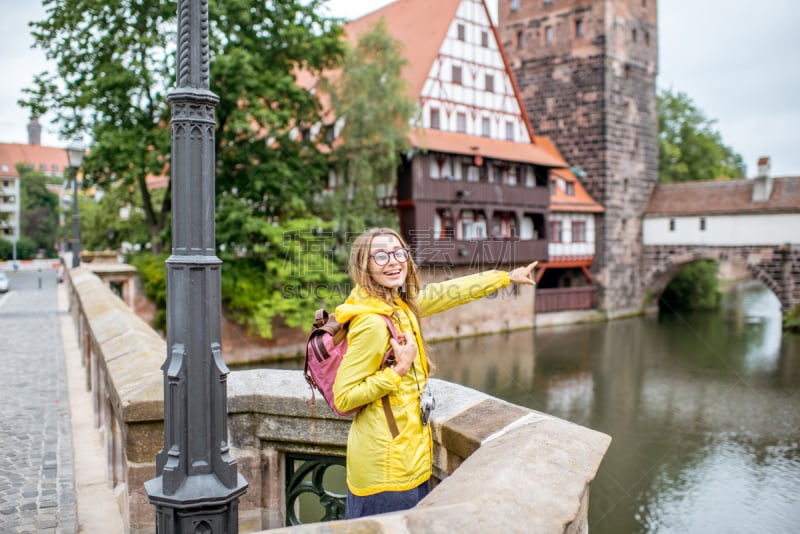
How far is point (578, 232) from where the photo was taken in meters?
29.8

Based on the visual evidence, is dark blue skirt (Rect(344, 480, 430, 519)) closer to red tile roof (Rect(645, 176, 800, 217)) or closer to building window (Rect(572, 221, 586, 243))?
building window (Rect(572, 221, 586, 243))

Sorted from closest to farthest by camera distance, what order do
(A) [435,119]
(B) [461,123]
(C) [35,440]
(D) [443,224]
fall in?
(C) [35,440] → (A) [435,119] → (D) [443,224] → (B) [461,123]

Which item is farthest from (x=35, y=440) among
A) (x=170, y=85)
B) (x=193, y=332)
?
(x=170, y=85)

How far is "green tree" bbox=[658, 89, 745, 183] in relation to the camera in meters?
38.8

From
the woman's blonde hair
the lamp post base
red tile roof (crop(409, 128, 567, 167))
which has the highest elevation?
red tile roof (crop(409, 128, 567, 167))

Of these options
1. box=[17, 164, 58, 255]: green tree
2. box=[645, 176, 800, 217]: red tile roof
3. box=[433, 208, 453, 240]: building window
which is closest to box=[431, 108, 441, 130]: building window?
box=[433, 208, 453, 240]: building window

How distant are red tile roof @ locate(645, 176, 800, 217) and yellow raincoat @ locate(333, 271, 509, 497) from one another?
29.1 meters

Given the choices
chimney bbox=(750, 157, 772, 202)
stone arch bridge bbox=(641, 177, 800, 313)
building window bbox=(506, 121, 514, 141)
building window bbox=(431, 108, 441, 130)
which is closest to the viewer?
building window bbox=(431, 108, 441, 130)

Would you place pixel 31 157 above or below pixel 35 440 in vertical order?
above

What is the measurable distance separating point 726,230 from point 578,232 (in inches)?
233

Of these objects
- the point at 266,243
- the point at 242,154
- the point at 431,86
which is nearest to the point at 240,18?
the point at 242,154

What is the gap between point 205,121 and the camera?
2.08 m

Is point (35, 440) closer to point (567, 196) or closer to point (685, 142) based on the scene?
point (567, 196)

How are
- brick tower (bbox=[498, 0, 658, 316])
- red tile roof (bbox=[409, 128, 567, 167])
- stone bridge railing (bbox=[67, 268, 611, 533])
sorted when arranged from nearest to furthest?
1. stone bridge railing (bbox=[67, 268, 611, 533])
2. red tile roof (bbox=[409, 128, 567, 167])
3. brick tower (bbox=[498, 0, 658, 316])
